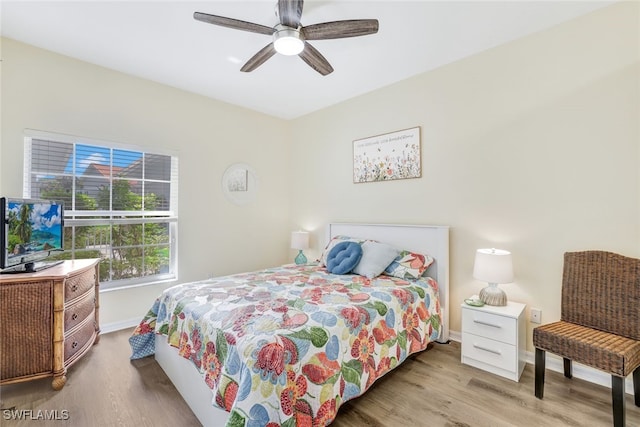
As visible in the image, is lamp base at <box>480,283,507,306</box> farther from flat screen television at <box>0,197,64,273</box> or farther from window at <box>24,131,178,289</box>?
flat screen television at <box>0,197,64,273</box>

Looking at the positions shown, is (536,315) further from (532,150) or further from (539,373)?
(532,150)

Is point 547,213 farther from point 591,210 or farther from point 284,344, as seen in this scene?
point 284,344

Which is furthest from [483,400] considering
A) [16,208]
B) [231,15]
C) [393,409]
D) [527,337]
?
[16,208]

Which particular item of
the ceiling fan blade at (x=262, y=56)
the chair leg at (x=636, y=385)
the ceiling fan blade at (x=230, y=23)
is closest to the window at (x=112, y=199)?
the ceiling fan blade at (x=262, y=56)

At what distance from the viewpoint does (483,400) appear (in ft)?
6.28

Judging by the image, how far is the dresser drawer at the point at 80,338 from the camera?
7.01 feet

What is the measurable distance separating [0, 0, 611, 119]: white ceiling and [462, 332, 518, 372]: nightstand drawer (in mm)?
2560

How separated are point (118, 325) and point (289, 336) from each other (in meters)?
2.59

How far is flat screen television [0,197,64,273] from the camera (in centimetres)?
193

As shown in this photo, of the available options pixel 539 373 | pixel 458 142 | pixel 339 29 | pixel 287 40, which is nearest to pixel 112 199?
pixel 287 40

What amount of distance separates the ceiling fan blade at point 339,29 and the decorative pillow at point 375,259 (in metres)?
1.93

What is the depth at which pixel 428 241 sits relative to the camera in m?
2.94

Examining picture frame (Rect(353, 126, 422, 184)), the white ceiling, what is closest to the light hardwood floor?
picture frame (Rect(353, 126, 422, 184))

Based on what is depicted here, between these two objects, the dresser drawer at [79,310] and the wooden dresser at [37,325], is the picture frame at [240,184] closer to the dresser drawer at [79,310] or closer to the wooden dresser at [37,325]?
the dresser drawer at [79,310]
